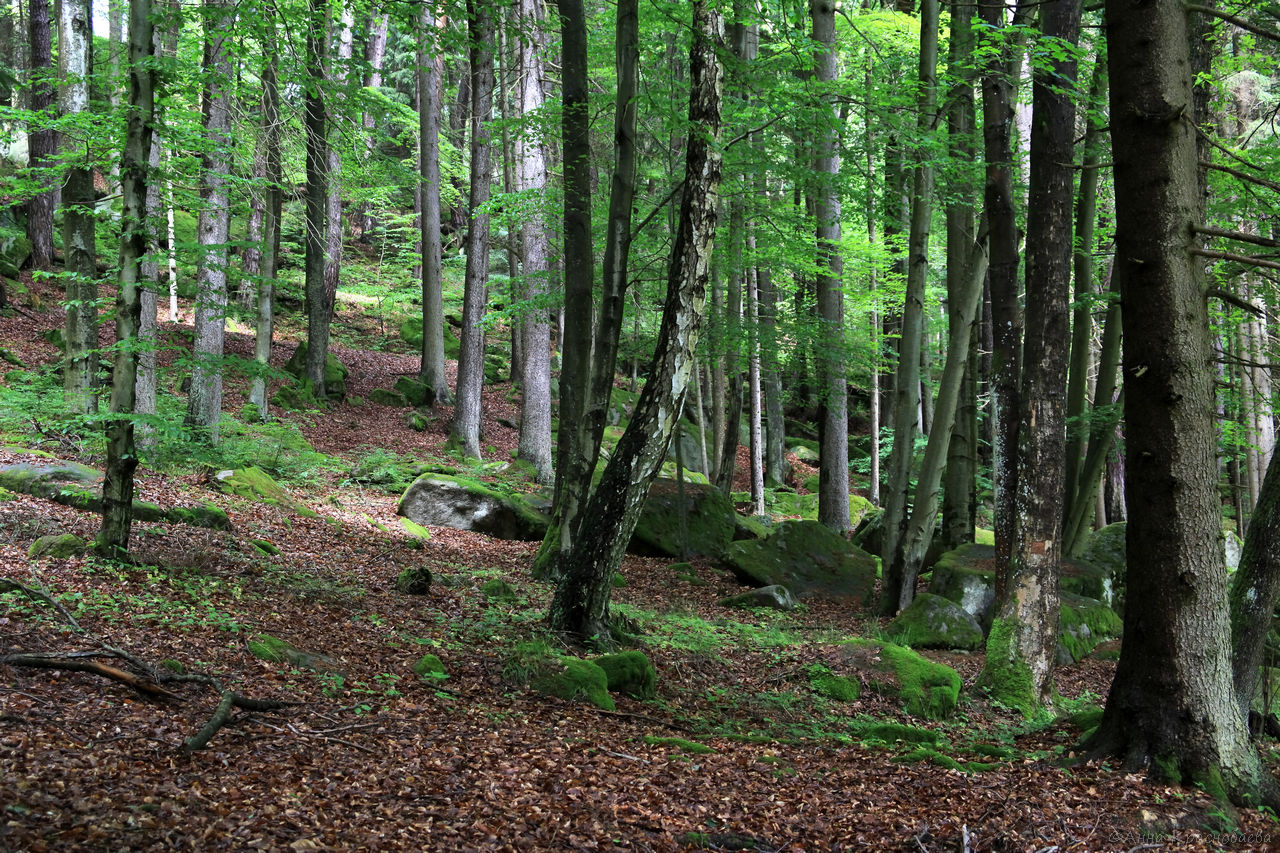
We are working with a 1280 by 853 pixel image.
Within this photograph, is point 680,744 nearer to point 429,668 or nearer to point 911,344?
point 429,668

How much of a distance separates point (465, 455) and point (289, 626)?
10450mm

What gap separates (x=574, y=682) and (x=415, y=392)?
15.7 m

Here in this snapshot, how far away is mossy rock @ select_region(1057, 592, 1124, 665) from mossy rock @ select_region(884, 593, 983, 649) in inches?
34.1

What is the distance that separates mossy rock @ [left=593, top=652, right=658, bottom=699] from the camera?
6.24 m

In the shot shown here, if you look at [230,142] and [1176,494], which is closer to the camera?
[1176,494]

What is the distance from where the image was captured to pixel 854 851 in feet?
11.9

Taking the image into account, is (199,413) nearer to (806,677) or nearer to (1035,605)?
(806,677)

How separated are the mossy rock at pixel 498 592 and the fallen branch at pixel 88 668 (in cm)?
403

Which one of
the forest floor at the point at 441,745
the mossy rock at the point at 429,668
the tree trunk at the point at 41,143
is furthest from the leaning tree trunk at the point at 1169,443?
the tree trunk at the point at 41,143

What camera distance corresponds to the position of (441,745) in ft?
14.5

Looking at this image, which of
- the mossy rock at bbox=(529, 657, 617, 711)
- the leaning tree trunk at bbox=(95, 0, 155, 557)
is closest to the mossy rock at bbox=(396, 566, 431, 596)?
the mossy rock at bbox=(529, 657, 617, 711)

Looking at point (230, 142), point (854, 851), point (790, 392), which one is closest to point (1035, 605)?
point (854, 851)

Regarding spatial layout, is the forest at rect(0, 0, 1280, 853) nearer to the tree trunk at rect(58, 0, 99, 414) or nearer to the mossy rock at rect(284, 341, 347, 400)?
the tree trunk at rect(58, 0, 99, 414)

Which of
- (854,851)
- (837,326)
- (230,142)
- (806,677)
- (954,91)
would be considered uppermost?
(954,91)
